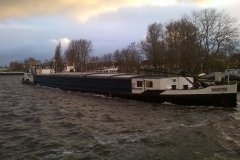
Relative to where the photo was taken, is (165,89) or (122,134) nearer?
(122,134)

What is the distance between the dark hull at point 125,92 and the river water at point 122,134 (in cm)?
118

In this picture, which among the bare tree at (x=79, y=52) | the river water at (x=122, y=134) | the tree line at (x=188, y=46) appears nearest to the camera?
the river water at (x=122, y=134)

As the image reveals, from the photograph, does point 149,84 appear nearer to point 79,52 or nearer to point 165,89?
point 165,89

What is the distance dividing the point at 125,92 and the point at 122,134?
47.6 ft

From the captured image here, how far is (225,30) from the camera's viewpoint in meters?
58.0

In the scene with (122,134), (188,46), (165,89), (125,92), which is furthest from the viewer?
(188,46)

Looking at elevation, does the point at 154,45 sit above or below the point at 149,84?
above

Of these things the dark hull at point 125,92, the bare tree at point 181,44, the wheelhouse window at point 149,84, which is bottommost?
the dark hull at point 125,92

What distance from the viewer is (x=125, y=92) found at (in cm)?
2820

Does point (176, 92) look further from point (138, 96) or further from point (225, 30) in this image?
point (225, 30)

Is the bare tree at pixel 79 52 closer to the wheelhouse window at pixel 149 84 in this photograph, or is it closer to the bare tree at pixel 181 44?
the bare tree at pixel 181 44

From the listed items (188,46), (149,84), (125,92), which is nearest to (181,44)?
(188,46)

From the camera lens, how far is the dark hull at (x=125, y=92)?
2183 cm

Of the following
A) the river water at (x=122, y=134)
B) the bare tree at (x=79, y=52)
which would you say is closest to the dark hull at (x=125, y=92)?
the river water at (x=122, y=134)
